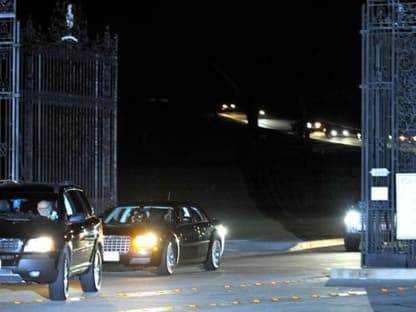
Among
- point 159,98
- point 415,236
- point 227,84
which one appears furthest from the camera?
point 159,98

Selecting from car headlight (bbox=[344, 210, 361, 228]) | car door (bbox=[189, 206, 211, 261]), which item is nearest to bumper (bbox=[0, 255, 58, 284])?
car door (bbox=[189, 206, 211, 261])

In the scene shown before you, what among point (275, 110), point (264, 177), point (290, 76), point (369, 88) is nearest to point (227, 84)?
point (290, 76)

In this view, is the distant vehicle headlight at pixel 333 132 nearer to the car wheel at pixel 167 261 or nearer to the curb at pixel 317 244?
the curb at pixel 317 244

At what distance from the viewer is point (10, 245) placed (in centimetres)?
1254

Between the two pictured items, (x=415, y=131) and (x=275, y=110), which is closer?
(x=415, y=131)

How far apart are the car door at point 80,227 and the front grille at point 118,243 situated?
214cm

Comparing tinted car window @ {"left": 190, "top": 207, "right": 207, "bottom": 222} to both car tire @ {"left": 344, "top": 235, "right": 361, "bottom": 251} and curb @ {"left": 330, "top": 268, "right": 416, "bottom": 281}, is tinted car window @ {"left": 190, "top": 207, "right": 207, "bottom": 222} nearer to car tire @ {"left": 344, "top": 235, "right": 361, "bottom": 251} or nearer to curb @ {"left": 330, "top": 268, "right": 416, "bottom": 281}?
curb @ {"left": 330, "top": 268, "right": 416, "bottom": 281}

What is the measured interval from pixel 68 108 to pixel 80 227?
8.47 m

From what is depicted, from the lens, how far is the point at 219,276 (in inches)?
683

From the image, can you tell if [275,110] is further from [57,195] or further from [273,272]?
[57,195]

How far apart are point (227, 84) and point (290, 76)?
5744 millimetres

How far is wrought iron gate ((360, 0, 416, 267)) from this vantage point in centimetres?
1755

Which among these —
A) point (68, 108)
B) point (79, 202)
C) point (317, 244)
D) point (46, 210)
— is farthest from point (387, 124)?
point (317, 244)

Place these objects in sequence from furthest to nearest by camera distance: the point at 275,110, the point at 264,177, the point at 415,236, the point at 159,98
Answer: the point at 275,110
the point at 159,98
the point at 264,177
the point at 415,236
